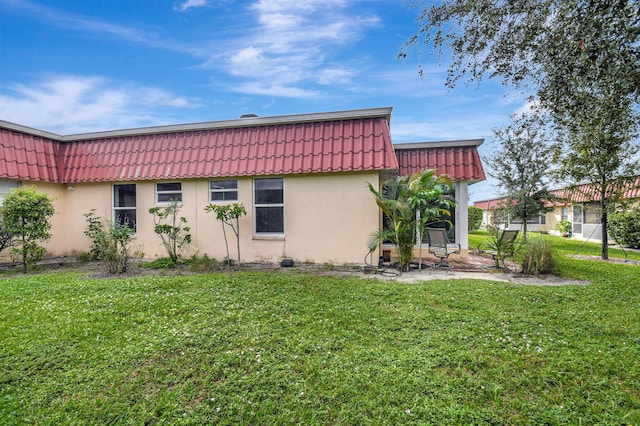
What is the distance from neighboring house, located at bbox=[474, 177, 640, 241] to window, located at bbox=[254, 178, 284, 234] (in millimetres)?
11977

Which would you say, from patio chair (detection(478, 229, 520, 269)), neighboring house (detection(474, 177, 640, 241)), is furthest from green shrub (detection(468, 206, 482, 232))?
patio chair (detection(478, 229, 520, 269))

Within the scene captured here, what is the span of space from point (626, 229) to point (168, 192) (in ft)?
69.6

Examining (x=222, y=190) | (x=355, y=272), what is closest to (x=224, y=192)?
(x=222, y=190)

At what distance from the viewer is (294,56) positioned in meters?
8.52

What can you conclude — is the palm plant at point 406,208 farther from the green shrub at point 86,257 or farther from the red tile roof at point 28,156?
the red tile roof at point 28,156

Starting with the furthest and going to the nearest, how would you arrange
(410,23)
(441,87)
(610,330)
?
(441,87)
(410,23)
(610,330)

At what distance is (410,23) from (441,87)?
113 cm

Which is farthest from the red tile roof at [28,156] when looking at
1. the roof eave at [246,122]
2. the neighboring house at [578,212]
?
the neighboring house at [578,212]

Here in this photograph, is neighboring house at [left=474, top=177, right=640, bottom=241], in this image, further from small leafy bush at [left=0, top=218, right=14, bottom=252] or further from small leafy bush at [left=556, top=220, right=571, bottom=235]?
small leafy bush at [left=0, top=218, right=14, bottom=252]

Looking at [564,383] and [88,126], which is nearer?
[564,383]

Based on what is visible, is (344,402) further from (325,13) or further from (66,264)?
(66,264)

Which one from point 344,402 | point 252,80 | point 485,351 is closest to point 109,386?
point 344,402

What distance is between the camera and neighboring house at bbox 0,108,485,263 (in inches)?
331

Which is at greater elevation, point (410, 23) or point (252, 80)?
point (252, 80)
